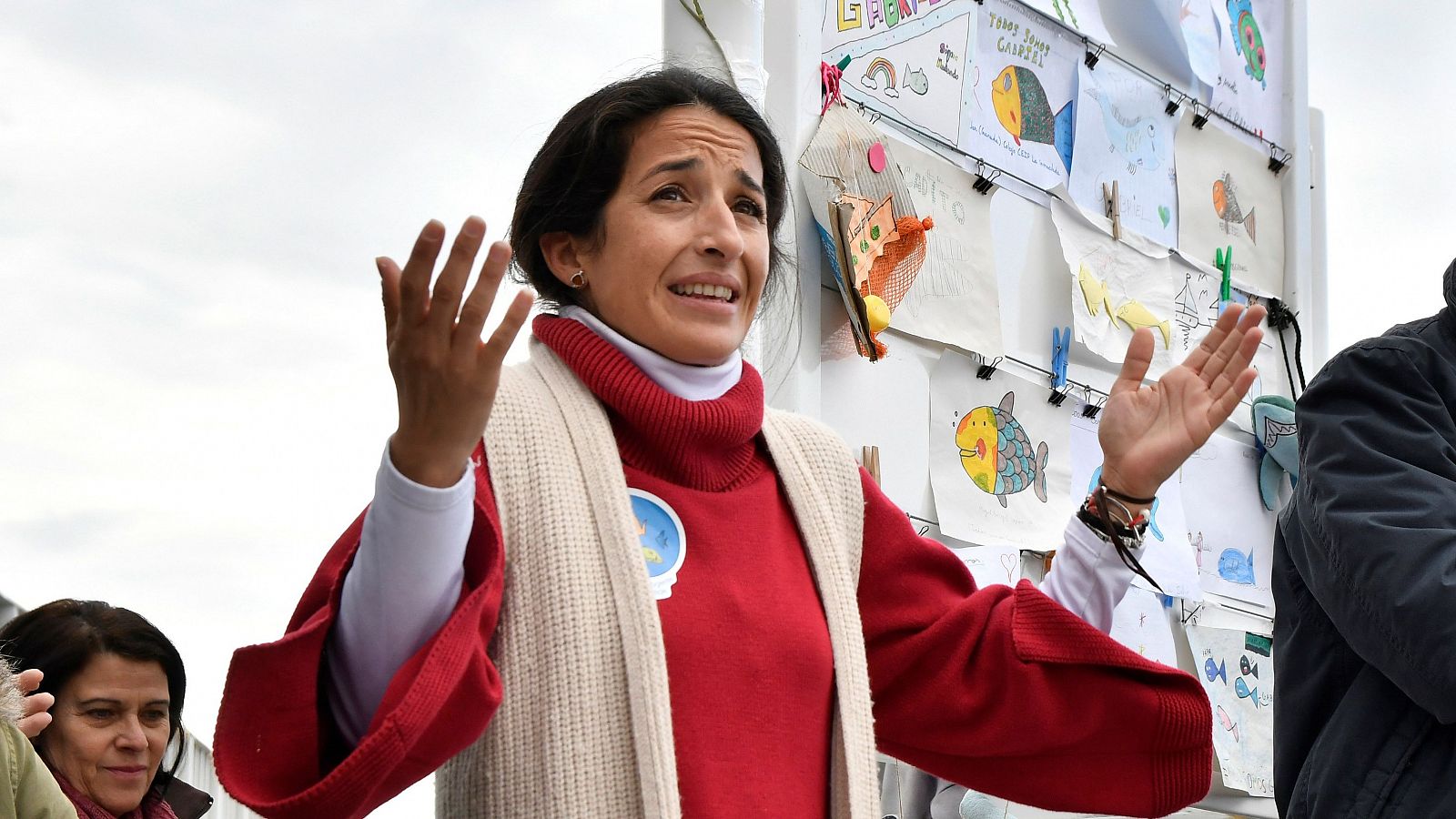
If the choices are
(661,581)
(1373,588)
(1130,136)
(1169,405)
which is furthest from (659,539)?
(1130,136)

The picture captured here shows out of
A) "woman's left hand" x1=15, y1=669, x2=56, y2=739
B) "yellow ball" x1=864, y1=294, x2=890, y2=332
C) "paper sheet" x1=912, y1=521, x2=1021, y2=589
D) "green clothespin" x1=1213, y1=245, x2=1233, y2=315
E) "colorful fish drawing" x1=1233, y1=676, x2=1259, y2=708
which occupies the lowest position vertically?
"colorful fish drawing" x1=1233, y1=676, x2=1259, y2=708

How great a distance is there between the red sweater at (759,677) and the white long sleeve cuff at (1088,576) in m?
0.04

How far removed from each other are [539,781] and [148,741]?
1.45 meters

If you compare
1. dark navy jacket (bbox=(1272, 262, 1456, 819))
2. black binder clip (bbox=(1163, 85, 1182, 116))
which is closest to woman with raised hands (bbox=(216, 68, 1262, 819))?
dark navy jacket (bbox=(1272, 262, 1456, 819))

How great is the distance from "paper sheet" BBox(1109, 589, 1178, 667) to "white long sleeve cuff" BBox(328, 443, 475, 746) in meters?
1.84

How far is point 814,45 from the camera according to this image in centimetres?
232

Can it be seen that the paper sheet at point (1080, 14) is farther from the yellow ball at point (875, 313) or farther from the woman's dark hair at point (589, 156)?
the woman's dark hair at point (589, 156)

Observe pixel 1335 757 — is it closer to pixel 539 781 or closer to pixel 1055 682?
pixel 1055 682

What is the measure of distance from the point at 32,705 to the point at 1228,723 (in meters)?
2.15

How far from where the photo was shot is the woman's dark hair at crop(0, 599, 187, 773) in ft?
7.92

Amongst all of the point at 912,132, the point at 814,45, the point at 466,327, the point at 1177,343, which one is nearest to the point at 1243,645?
the point at 1177,343

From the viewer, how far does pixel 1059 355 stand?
2.74 m

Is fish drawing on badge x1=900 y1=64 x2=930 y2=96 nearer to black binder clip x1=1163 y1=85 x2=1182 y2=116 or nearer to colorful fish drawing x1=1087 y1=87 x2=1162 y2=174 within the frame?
colorful fish drawing x1=1087 y1=87 x2=1162 y2=174

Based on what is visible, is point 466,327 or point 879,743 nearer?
point 466,327
